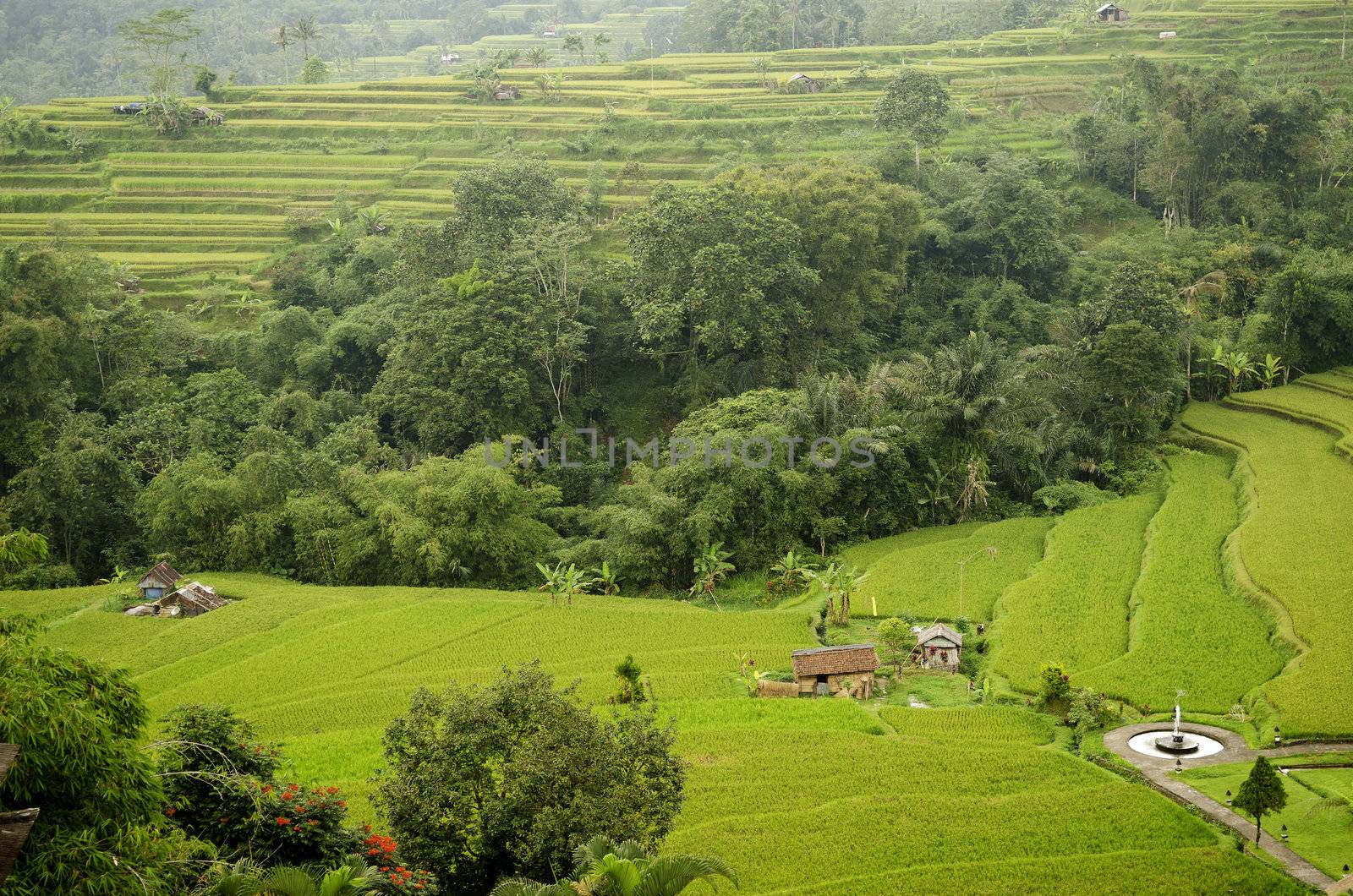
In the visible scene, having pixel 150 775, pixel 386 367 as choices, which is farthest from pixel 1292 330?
pixel 150 775

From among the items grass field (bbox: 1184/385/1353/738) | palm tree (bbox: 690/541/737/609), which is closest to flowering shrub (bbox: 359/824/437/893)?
grass field (bbox: 1184/385/1353/738)

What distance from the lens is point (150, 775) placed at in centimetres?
925

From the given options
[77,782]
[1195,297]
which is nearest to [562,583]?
[77,782]

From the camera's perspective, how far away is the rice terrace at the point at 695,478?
503 inches

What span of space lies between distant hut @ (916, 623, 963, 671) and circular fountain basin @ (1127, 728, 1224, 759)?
414 centimetres

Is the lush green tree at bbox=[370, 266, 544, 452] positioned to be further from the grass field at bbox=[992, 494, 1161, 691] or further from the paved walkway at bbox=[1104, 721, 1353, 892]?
the paved walkway at bbox=[1104, 721, 1353, 892]

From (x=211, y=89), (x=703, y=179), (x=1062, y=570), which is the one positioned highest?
(x=211, y=89)

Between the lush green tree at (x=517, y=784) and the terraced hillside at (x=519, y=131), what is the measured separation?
3056 cm

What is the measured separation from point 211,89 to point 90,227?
39.8 feet

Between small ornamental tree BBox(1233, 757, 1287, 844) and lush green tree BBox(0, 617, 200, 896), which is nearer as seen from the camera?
lush green tree BBox(0, 617, 200, 896)

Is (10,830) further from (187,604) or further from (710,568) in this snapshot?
(710,568)

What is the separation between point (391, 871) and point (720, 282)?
22.8 meters

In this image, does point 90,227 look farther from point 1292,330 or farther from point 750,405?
point 1292,330

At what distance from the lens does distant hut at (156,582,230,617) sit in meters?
26.1
